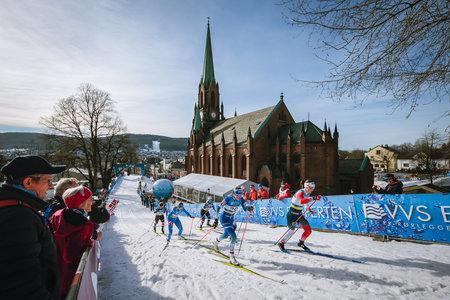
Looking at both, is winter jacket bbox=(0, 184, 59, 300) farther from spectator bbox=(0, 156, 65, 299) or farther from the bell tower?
the bell tower

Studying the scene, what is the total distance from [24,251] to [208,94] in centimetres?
4843

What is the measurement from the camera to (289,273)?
5.88 meters

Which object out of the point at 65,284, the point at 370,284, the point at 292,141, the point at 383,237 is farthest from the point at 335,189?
the point at 65,284

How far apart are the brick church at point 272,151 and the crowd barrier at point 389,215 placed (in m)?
21.1

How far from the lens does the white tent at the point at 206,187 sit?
24906 mm

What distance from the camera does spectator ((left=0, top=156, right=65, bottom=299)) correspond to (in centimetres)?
174

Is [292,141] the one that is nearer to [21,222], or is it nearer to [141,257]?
[141,257]

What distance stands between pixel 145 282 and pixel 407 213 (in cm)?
756

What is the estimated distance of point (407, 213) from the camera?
25.6ft

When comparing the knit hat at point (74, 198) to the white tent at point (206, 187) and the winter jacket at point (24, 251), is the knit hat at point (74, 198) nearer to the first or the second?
the winter jacket at point (24, 251)

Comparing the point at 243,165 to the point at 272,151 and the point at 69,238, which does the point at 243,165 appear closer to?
the point at 272,151

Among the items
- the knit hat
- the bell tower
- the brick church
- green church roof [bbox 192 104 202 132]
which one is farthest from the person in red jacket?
the bell tower

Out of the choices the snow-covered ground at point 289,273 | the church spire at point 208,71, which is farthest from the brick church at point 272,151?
the snow-covered ground at point 289,273

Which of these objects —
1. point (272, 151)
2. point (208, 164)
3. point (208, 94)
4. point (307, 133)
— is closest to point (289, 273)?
point (307, 133)
